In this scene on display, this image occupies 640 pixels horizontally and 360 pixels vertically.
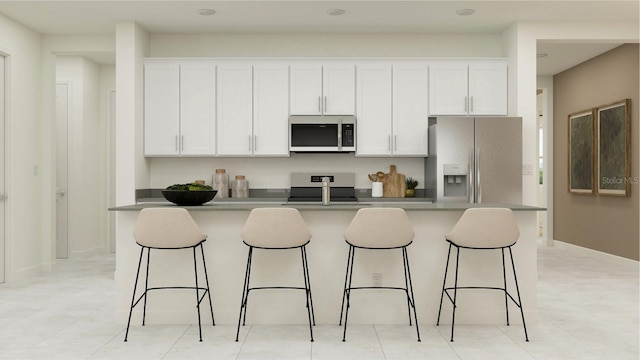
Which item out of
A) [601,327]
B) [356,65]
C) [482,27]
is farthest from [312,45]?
[601,327]

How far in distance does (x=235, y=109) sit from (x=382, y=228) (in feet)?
9.61

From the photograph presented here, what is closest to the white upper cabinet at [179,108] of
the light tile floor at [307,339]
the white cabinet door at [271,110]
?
the white cabinet door at [271,110]

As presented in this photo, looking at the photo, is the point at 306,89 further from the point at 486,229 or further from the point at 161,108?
the point at 486,229

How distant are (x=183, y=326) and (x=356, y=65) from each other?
3.36 metres

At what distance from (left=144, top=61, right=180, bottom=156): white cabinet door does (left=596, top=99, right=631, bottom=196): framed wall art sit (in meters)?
5.44

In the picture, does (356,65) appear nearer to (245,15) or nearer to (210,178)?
(245,15)

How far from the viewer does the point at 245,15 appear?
18.8 ft

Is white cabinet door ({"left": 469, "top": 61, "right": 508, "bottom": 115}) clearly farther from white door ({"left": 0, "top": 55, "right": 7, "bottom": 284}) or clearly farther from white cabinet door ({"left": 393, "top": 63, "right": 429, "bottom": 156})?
white door ({"left": 0, "top": 55, "right": 7, "bottom": 284})

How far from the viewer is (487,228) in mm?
3910

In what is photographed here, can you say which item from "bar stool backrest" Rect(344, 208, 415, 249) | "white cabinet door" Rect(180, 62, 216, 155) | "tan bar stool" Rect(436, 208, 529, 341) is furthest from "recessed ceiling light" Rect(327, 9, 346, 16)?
"tan bar stool" Rect(436, 208, 529, 341)

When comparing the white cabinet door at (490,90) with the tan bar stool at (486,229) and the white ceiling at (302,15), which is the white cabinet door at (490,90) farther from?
the tan bar stool at (486,229)

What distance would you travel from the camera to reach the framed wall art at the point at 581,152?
26.0 feet

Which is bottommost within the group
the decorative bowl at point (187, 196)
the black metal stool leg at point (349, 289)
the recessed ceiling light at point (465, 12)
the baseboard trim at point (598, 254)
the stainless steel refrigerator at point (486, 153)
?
the baseboard trim at point (598, 254)

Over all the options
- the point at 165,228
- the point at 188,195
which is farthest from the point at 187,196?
the point at 165,228
